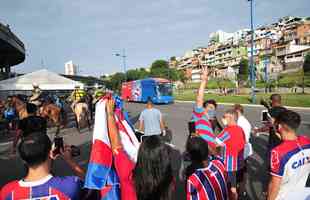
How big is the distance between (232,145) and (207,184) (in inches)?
58.0

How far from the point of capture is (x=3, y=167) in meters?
6.47

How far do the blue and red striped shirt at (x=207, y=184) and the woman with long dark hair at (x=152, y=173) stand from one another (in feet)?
0.88

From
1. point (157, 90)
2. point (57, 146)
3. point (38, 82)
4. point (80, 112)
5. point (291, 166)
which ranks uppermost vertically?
point (38, 82)

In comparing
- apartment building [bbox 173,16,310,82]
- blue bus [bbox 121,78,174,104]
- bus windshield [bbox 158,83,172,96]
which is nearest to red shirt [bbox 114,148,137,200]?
blue bus [bbox 121,78,174,104]

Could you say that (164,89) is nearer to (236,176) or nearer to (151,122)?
(151,122)

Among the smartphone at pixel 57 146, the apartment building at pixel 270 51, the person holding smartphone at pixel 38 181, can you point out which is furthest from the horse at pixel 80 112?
the apartment building at pixel 270 51

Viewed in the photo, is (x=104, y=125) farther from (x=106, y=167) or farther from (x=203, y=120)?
(x=203, y=120)

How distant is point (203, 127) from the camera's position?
326cm

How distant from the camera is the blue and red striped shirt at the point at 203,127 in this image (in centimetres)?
323

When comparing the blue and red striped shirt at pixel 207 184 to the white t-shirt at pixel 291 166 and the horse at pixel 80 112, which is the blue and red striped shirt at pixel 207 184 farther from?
the horse at pixel 80 112

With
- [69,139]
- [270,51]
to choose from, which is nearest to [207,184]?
→ [69,139]

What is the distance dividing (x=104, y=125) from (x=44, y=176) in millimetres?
585

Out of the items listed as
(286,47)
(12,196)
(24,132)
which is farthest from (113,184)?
(286,47)

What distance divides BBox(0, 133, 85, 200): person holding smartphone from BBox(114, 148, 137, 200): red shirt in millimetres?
328
